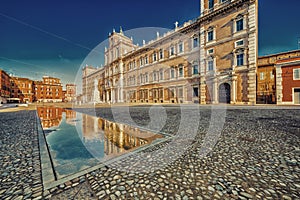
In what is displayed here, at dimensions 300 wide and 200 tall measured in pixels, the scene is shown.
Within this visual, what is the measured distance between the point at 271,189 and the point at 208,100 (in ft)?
64.1

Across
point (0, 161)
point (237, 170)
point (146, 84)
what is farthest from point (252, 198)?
point (146, 84)

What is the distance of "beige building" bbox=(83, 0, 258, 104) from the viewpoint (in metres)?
16.4

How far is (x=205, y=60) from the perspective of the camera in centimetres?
2019

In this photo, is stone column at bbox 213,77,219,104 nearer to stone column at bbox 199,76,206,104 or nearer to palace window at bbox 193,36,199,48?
stone column at bbox 199,76,206,104

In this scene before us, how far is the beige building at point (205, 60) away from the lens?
16359 millimetres

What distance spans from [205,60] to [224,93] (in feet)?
19.1

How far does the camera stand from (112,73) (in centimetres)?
4150

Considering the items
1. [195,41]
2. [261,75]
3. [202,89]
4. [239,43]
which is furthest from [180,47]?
[261,75]

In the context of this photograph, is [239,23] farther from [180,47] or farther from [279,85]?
[180,47]

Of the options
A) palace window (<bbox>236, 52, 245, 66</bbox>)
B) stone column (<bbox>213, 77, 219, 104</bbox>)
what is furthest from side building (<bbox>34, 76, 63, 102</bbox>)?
palace window (<bbox>236, 52, 245, 66</bbox>)

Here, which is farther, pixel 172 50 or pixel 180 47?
pixel 172 50

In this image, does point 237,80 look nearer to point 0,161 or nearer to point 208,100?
point 208,100

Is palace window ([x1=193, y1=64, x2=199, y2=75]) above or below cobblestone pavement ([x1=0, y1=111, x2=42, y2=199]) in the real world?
above

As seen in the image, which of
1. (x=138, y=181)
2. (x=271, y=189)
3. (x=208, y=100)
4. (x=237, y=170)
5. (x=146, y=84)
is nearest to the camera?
(x=271, y=189)
